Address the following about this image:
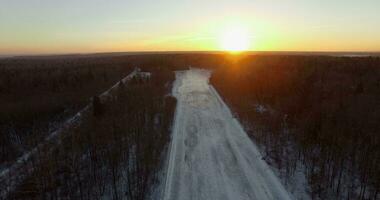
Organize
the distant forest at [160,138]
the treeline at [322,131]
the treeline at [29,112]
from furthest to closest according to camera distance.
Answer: the treeline at [29,112]
the treeline at [322,131]
the distant forest at [160,138]

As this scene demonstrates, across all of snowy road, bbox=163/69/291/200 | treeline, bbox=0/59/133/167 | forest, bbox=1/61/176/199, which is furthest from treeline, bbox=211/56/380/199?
treeline, bbox=0/59/133/167

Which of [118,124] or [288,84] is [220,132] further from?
[288,84]

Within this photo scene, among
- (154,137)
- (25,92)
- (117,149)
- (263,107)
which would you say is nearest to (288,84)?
(263,107)

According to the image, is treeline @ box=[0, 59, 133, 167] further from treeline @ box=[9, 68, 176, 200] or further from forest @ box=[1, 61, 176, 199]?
treeline @ box=[9, 68, 176, 200]

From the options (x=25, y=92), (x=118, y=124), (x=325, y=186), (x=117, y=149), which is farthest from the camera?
(x=25, y=92)

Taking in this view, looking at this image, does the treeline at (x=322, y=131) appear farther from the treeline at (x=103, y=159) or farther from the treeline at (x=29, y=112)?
the treeline at (x=29, y=112)

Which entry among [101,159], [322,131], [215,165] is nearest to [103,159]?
[101,159]

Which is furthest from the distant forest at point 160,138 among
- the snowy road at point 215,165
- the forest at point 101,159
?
the snowy road at point 215,165
